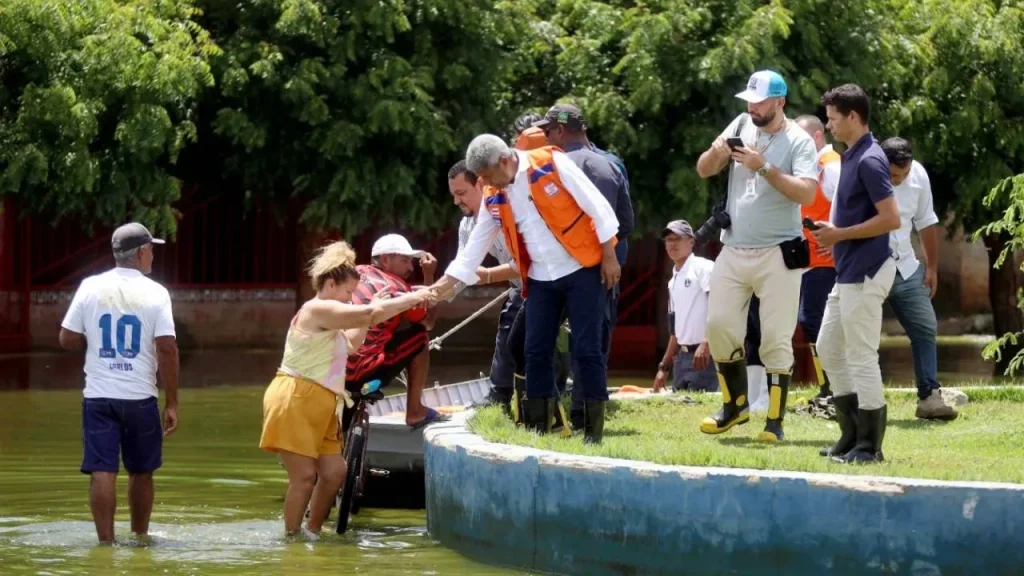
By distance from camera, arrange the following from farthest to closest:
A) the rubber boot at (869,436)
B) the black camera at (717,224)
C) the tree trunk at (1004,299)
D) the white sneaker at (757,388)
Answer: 1. the tree trunk at (1004,299)
2. the white sneaker at (757,388)
3. the black camera at (717,224)
4. the rubber boot at (869,436)

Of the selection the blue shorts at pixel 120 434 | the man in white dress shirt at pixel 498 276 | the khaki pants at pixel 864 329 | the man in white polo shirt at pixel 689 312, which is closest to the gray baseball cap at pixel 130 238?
the blue shorts at pixel 120 434

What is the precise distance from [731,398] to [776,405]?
0.26 metres

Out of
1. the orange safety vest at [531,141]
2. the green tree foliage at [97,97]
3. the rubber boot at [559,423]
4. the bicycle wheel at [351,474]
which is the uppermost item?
the green tree foliage at [97,97]

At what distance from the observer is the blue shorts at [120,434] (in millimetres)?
9273

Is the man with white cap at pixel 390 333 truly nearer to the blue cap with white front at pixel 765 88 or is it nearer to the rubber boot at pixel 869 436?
the blue cap with white front at pixel 765 88

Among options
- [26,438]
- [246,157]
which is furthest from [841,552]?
[246,157]

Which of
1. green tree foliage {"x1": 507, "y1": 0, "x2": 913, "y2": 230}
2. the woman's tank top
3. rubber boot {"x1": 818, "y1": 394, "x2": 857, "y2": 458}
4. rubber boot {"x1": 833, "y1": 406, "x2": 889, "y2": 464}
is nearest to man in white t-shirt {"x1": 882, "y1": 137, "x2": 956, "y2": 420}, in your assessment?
rubber boot {"x1": 818, "y1": 394, "x2": 857, "y2": 458}

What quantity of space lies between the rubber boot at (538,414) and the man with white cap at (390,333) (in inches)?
34.8

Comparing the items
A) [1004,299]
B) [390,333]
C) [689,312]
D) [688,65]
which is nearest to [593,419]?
[390,333]

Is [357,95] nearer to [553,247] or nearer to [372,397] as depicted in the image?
[372,397]

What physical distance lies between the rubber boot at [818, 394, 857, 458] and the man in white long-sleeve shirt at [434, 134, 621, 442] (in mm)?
1273

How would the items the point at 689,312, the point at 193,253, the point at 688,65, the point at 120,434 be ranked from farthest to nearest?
the point at 193,253 → the point at 688,65 → the point at 689,312 → the point at 120,434

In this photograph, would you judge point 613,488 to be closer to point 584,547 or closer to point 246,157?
point 584,547

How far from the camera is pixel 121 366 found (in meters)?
9.30
